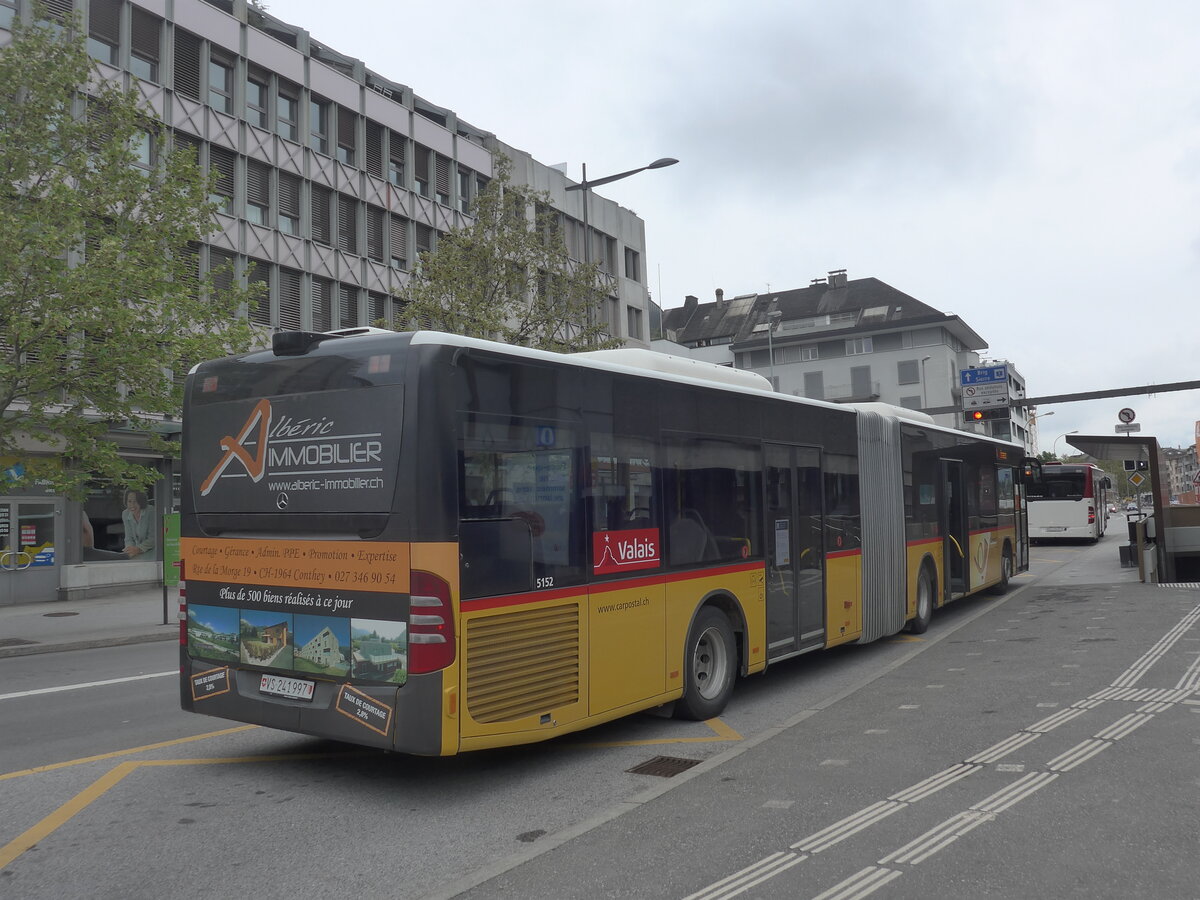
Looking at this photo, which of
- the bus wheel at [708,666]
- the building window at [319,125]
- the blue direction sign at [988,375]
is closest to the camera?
the bus wheel at [708,666]

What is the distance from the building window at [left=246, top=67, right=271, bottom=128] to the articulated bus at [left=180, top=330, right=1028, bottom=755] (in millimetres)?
24080

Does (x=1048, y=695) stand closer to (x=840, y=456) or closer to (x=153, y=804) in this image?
(x=840, y=456)

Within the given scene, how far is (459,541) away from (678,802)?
1945 mm

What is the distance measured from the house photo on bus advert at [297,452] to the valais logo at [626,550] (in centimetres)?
165

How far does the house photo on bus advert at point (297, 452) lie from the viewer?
6059 mm

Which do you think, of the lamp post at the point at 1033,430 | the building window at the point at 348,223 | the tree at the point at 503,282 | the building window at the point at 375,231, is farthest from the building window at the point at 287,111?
the lamp post at the point at 1033,430

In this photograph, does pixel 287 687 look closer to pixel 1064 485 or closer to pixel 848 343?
pixel 1064 485

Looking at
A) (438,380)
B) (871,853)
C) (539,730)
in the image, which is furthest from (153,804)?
(871,853)

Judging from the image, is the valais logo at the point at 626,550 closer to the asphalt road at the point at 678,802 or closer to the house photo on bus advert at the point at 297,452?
the asphalt road at the point at 678,802

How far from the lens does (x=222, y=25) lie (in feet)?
90.0

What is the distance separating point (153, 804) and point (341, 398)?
2.67 metres

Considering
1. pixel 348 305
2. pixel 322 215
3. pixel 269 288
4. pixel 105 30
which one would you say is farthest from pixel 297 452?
pixel 348 305

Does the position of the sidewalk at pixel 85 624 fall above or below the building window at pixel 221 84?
below

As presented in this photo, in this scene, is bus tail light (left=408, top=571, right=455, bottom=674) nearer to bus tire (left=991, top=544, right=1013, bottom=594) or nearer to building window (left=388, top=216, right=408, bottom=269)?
bus tire (left=991, top=544, right=1013, bottom=594)
